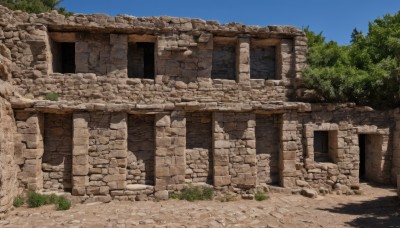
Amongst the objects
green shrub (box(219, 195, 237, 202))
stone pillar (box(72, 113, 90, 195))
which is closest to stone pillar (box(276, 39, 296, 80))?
green shrub (box(219, 195, 237, 202))

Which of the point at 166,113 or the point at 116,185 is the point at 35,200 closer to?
the point at 116,185

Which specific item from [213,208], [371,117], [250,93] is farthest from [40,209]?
[371,117]

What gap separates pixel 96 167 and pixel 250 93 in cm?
535

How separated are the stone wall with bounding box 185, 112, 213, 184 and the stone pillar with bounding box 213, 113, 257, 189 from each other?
0.30 m

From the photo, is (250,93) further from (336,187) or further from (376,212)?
(376,212)

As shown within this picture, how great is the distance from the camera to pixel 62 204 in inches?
316

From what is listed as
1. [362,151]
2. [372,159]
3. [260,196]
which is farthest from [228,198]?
[362,151]

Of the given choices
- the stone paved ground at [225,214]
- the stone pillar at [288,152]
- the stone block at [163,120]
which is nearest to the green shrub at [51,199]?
the stone paved ground at [225,214]

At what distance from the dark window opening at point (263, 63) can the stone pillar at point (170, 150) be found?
10.5 ft

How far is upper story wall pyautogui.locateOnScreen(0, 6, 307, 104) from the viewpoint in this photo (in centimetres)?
884

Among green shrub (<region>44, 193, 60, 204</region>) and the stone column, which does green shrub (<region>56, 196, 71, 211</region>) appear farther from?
the stone column

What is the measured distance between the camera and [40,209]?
7.90 m

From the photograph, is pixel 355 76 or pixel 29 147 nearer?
pixel 29 147

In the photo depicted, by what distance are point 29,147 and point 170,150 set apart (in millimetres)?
3970
